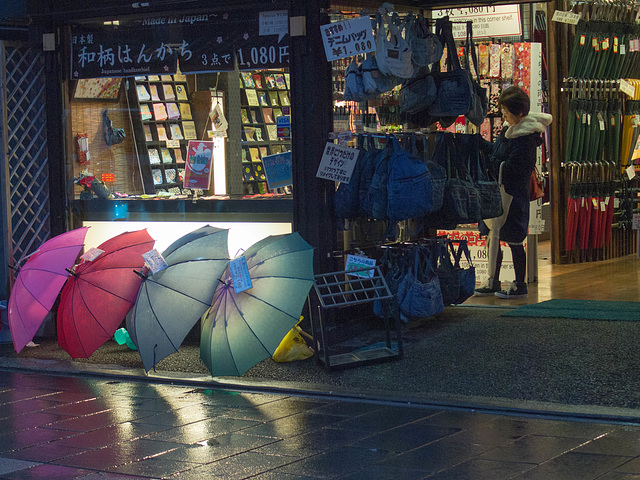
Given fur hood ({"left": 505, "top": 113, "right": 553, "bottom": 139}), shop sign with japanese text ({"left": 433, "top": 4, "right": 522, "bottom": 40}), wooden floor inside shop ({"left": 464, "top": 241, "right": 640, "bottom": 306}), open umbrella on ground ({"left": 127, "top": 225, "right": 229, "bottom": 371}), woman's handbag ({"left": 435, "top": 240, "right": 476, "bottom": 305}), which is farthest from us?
shop sign with japanese text ({"left": 433, "top": 4, "right": 522, "bottom": 40})

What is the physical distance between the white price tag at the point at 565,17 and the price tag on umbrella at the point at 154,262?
663 centimetres

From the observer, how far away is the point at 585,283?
10.1m

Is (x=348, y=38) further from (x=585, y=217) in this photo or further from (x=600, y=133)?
(x=600, y=133)

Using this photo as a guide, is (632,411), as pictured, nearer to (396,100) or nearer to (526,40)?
(396,100)

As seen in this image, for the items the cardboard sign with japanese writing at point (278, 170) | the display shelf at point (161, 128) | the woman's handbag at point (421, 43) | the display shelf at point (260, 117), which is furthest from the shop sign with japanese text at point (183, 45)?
the woman's handbag at point (421, 43)

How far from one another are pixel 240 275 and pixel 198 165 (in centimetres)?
236

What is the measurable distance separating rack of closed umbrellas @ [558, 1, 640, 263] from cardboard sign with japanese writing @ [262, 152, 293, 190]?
17.7ft

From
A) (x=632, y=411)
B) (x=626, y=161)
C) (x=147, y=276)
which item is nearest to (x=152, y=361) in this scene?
(x=147, y=276)

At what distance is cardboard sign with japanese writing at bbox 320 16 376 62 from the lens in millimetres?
6902

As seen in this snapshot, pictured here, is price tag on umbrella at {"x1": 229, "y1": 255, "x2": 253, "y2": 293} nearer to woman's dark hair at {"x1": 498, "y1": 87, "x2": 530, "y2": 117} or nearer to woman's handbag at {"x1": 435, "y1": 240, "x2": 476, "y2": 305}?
woman's handbag at {"x1": 435, "y1": 240, "x2": 476, "y2": 305}

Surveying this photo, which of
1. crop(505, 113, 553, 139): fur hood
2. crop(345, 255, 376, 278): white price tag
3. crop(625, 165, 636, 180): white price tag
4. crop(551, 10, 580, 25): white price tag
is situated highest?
crop(551, 10, 580, 25): white price tag

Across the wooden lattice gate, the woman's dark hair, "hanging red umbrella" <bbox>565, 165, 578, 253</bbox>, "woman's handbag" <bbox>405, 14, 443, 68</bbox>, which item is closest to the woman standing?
the woman's dark hair

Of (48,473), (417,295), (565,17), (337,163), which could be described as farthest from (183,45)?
(565,17)

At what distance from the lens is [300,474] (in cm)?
426
